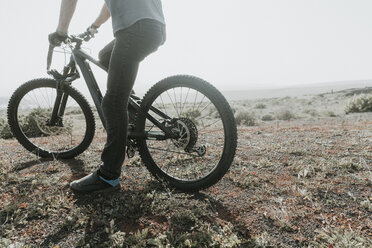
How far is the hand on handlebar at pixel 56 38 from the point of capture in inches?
101

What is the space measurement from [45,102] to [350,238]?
12.4ft

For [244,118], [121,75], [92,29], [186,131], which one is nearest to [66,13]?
[92,29]

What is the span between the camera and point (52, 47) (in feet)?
9.42

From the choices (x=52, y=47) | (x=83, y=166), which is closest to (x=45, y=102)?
(x=52, y=47)

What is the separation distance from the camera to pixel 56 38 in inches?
103

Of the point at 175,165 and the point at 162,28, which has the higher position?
the point at 162,28

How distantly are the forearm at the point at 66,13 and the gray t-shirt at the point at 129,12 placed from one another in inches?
18.2

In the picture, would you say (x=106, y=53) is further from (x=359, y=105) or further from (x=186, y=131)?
(x=359, y=105)

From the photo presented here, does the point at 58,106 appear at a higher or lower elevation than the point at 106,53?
lower

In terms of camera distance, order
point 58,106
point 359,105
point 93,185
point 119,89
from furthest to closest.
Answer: point 359,105
point 58,106
point 93,185
point 119,89

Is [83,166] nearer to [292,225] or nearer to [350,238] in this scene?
[292,225]

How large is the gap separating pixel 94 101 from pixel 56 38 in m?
0.78

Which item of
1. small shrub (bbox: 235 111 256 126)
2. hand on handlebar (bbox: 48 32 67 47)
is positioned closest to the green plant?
hand on handlebar (bbox: 48 32 67 47)

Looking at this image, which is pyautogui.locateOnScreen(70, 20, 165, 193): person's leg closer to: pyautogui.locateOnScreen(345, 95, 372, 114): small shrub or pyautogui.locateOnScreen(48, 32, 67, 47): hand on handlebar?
pyautogui.locateOnScreen(48, 32, 67, 47): hand on handlebar
